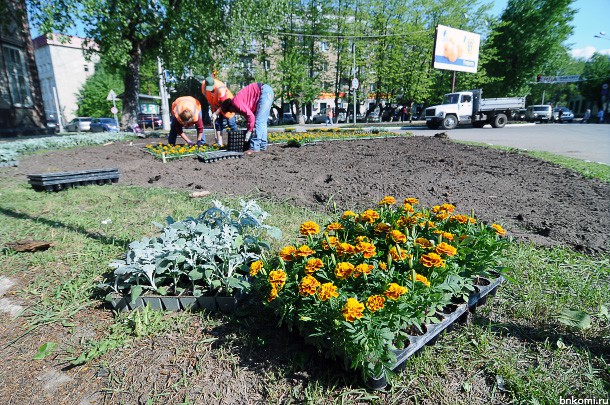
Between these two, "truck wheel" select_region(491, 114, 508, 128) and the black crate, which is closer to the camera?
the black crate

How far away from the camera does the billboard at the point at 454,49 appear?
2205 centimetres

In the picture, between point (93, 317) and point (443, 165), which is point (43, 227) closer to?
point (93, 317)

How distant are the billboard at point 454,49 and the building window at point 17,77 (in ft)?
88.7

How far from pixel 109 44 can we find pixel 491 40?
35.1 m

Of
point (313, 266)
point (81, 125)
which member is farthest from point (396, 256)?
point (81, 125)

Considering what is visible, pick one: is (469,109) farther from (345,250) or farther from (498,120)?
(345,250)

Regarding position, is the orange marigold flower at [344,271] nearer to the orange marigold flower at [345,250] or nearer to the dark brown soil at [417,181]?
the orange marigold flower at [345,250]

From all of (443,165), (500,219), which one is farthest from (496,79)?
(500,219)

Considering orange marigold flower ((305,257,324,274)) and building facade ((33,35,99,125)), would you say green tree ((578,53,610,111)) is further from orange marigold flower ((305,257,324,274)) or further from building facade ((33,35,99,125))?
building facade ((33,35,99,125))

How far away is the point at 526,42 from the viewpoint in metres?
31.1

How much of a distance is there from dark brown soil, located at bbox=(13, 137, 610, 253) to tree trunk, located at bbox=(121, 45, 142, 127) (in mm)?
8933

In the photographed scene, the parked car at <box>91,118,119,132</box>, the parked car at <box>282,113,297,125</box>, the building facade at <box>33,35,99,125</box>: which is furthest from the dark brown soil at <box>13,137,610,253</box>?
the building facade at <box>33,35,99,125</box>

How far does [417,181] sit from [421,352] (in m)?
3.84

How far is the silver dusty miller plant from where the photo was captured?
2059mm
